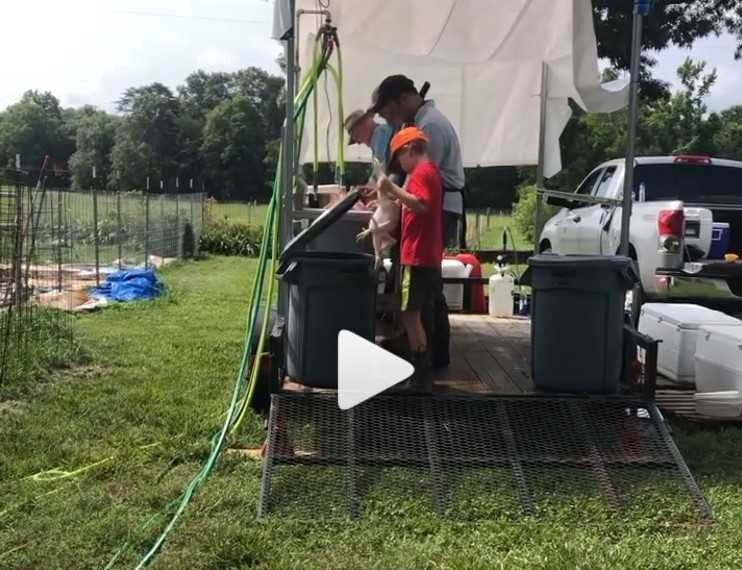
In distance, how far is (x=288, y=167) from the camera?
4934 mm

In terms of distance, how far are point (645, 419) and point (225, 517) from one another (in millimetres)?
2223

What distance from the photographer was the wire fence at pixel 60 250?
6195mm

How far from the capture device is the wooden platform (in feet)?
15.9

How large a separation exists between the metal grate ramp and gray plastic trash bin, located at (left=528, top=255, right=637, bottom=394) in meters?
0.15

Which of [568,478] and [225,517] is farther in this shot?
[568,478]

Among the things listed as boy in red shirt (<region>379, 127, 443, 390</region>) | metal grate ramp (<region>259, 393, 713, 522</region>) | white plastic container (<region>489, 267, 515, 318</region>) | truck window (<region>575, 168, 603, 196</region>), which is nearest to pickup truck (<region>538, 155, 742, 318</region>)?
truck window (<region>575, 168, 603, 196</region>)

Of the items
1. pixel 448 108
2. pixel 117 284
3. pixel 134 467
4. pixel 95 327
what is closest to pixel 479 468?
pixel 134 467

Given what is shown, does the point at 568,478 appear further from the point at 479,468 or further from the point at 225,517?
the point at 225,517

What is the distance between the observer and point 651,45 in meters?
13.7

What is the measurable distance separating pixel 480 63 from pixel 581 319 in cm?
346

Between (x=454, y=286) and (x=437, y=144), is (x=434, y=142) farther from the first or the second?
(x=454, y=286)

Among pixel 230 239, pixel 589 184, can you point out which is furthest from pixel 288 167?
pixel 230 239
